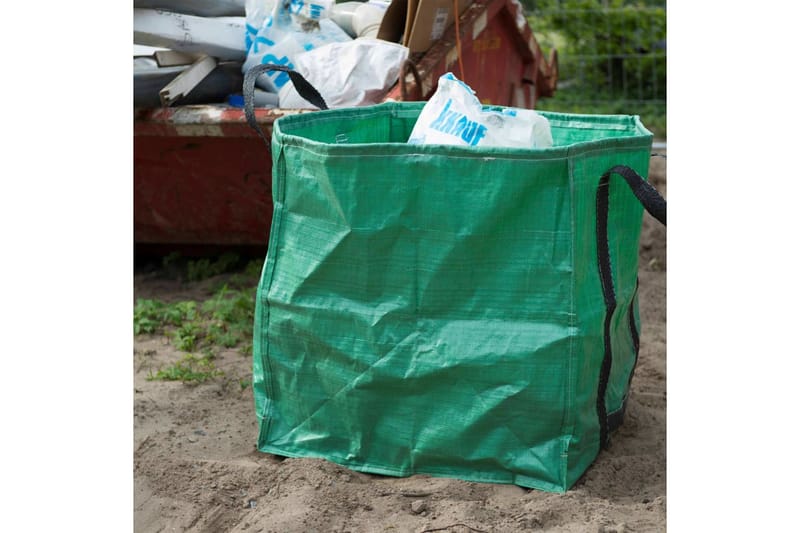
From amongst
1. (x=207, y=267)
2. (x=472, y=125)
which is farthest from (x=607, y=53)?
(x=472, y=125)

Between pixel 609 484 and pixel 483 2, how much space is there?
7.41ft

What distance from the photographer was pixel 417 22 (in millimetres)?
3467

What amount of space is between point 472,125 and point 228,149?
170cm

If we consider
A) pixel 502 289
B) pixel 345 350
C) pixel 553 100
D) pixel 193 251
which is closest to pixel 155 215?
pixel 193 251

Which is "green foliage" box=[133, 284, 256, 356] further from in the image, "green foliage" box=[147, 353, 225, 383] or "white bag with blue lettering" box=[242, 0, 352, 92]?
"white bag with blue lettering" box=[242, 0, 352, 92]

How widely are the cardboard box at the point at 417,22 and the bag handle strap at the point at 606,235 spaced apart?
143 cm

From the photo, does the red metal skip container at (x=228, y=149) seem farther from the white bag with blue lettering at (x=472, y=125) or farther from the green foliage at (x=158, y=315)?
the white bag with blue lettering at (x=472, y=125)

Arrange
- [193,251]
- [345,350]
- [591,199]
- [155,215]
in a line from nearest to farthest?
[591,199] → [345,350] → [155,215] → [193,251]

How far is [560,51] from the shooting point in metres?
7.68

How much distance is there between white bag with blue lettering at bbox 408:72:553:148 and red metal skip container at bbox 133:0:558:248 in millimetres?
853

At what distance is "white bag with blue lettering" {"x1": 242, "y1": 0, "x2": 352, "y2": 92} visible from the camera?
366 cm

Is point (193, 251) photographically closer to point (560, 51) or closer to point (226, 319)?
point (226, 319)

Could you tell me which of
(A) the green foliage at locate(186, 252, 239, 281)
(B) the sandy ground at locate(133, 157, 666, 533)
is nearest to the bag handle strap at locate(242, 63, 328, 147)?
(B) the sandy ground at locate(133, 157, 666, 533)

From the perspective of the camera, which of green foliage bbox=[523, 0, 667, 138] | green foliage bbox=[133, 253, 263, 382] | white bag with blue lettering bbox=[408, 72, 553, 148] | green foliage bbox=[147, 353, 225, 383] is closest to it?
white bag with blue lettering bbox=[408, 72, 553, 148]
